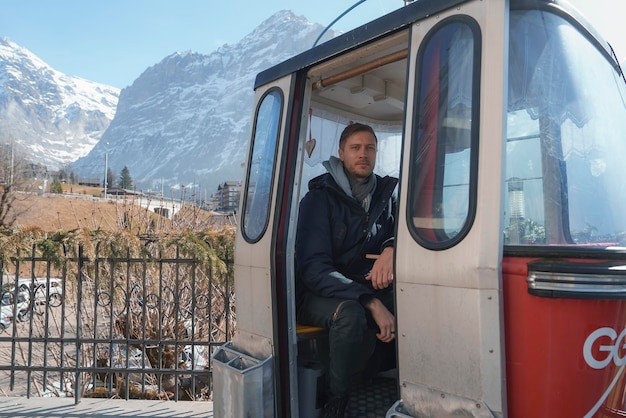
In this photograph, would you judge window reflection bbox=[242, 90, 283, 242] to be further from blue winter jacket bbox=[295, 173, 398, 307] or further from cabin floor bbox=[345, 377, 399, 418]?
cabin floor bbox=[345, 377, 399, 418]

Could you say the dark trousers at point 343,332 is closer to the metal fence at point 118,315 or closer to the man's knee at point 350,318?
the man's knee at point 350,318

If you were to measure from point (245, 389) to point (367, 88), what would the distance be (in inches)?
83.1

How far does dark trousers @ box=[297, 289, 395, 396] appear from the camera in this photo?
2.47 metres

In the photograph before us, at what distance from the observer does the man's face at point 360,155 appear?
3.09 m

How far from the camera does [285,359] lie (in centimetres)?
255

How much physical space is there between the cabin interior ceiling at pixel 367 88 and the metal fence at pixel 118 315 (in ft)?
6.81

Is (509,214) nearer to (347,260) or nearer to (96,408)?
(347,260)

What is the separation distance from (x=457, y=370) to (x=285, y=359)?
3.56ft

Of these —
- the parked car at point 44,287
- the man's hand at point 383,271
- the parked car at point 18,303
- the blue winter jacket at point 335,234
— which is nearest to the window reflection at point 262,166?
the blue winter jacket at point 335,234

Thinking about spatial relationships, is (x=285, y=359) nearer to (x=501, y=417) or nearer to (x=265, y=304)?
(x=265, y=304)

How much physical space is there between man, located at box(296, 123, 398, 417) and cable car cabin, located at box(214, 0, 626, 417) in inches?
23.2

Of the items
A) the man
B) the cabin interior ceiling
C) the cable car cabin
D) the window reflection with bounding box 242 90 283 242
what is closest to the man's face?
the man

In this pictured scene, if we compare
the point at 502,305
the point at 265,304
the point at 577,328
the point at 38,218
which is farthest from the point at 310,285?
the point at 38,218

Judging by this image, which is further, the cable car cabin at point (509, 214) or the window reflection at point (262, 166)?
the window reflection at point (262, 166)
